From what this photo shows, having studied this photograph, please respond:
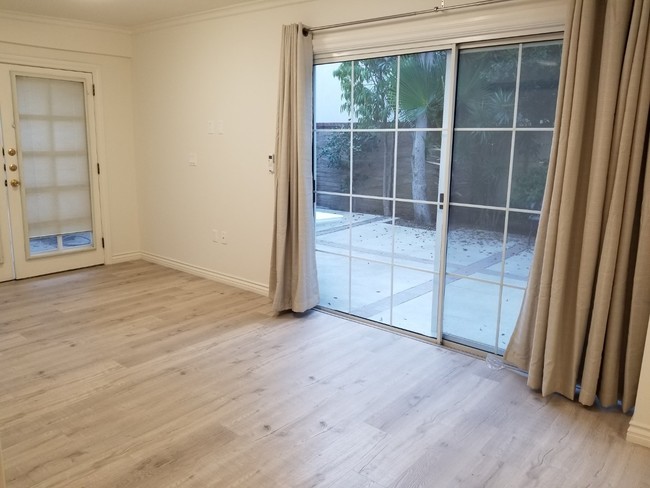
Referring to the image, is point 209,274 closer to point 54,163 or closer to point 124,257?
point 124,257

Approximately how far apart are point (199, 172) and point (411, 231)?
2.42 metres

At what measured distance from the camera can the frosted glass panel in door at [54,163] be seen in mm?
4867

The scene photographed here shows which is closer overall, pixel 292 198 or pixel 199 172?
pixel 292 198

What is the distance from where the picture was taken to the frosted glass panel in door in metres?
4.87

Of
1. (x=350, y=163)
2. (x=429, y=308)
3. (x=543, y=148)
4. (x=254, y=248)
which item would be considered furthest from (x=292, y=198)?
(x=543, y=148)

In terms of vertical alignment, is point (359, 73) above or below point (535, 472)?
above

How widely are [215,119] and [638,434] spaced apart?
4015mm

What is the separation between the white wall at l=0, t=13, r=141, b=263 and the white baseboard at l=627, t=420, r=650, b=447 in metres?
5.08

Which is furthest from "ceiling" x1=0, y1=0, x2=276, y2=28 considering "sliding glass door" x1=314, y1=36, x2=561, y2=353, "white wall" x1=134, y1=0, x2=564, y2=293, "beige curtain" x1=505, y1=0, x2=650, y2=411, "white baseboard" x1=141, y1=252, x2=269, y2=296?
"beige curtain" x1=505, y1=0, x2=650, y2=411

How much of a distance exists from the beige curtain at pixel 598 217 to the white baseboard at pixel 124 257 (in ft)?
14.9

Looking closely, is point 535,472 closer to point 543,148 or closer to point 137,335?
point 543,148

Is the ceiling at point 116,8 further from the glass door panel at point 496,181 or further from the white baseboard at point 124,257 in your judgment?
the white baseboard at point 124,257

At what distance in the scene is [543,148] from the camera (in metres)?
2.89

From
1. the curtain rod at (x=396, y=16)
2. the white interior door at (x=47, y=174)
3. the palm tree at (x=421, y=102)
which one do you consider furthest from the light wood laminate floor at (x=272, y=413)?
the curtain rod at (x=396, y=16)
